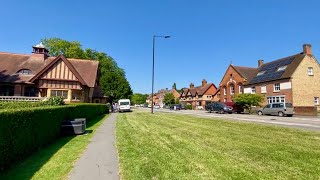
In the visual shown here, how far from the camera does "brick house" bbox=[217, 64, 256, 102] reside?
5709 centimetres

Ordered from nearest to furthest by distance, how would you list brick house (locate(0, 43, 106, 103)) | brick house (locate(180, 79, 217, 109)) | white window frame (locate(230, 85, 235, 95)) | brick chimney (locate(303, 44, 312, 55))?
brick house (locate(0, 43, 106, 103)) → brick chimney (locate(303, 44, 312, 55)) → white window frame (locate(230, 85, 235, 95)) → brick house (locate(180, 79, 217, 109))

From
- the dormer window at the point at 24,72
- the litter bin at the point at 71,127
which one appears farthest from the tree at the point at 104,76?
the litter bin at the point at 71,127

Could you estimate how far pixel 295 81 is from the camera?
139 feet

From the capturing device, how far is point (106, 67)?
258 feet

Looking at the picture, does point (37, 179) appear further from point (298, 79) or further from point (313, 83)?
point (313, 83)

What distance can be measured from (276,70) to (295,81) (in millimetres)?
5981

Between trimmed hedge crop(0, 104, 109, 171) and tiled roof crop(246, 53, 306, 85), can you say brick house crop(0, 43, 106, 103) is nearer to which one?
trimmed hedge crop(0, 104, 109, 171)

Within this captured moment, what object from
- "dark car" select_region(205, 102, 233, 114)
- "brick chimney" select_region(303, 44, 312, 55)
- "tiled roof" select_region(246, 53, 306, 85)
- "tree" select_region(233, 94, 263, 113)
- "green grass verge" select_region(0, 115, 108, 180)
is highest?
"brick chimney" select_region(303, 44, 312, 55)

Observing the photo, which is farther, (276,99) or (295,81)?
(276,99)

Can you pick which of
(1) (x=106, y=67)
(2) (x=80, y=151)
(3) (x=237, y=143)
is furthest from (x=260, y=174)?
(1) (x=106, y=67)

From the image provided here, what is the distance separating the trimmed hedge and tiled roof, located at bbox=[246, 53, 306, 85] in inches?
1625

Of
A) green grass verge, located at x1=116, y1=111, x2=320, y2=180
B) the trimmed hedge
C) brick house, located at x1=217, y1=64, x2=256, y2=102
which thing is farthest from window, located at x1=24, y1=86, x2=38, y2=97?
brick house, located at x1=217, y1=64, x2=256, y2=102

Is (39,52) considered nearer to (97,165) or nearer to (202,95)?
(97,165)

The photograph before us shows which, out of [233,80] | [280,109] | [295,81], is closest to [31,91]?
[280,109]
